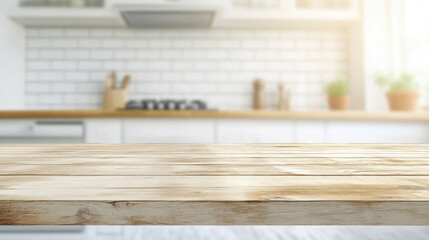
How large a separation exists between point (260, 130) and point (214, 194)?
1.64 meters

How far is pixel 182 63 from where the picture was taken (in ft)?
8.87

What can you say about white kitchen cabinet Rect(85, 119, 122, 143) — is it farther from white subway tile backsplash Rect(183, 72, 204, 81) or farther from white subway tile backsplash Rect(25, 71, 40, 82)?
white subway tile backsplash Rect(25, 71, 40, 82)

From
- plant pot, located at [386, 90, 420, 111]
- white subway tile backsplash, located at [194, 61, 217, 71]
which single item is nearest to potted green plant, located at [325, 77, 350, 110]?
plant pot, located at [386, 90, 420, 111]

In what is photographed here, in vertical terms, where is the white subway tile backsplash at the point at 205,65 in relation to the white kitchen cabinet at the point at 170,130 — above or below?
above

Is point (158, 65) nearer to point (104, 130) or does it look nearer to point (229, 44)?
point (229, 44)

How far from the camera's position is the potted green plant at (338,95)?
2.48m

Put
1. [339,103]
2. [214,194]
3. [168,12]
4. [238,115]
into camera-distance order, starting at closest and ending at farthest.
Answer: [214,194] < [238,115] < [168,12] < [339,103]

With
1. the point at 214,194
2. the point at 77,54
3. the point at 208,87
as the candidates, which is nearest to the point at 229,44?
the point at 208,87

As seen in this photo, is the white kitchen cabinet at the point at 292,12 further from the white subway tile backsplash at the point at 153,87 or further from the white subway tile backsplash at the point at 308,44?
the white subway tile backsplash at the point at 153,87

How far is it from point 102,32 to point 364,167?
101 inches

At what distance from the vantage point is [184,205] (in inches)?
15.1

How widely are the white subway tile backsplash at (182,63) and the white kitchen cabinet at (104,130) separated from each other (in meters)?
0.72

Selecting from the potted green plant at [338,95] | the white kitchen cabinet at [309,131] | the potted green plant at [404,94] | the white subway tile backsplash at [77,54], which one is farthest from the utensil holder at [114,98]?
the potted green plant at [404,94]

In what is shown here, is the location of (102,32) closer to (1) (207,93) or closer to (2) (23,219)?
(1) (207,93)
